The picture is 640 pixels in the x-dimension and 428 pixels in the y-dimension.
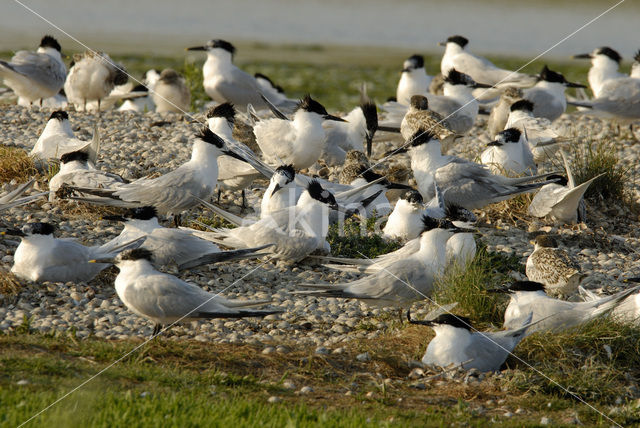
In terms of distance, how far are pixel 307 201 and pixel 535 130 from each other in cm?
332

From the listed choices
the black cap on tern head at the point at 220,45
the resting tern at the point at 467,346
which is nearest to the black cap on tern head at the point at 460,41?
the black cap on tern head at the point at 220,45

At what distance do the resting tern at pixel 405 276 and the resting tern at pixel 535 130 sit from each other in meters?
3.22

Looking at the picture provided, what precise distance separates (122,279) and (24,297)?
35.5 inches

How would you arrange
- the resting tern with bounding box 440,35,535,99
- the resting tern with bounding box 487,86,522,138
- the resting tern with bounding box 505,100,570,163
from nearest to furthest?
1. the resting tern with bounding box 505,100,570,163
2. the resting tern with bounding box 487,86,522,138
3. the resting tern with bounding box 440,35,535,99

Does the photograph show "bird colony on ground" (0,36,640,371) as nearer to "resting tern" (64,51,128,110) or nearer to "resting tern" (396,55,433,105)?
"resting tern" (64,51,128,110)

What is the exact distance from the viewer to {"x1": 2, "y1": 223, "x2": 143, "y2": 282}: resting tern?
17.7 feet

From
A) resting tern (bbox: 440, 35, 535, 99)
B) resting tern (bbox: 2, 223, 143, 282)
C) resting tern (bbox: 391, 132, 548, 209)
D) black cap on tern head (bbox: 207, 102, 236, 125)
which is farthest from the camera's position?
resting tern (bbox: 440, 35, 535, 99)

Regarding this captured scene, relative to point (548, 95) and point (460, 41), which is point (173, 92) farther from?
point (548, 95)

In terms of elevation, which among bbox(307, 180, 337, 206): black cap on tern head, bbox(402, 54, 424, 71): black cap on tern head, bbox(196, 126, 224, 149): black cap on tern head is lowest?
bbox(307, 180, 337, 206): black cap on tern head

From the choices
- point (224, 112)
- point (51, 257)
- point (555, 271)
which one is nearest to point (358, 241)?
point (555, 271)

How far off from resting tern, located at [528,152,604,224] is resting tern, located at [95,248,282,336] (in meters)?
3.37

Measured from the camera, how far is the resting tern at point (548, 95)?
393 inches

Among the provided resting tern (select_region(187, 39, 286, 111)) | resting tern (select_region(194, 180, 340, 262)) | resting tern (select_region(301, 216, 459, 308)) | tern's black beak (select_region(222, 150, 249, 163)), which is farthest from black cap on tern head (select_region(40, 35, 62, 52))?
resting tern (select_region(301, 216, 459, 308))

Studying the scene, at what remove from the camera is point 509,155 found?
26.1 feet
